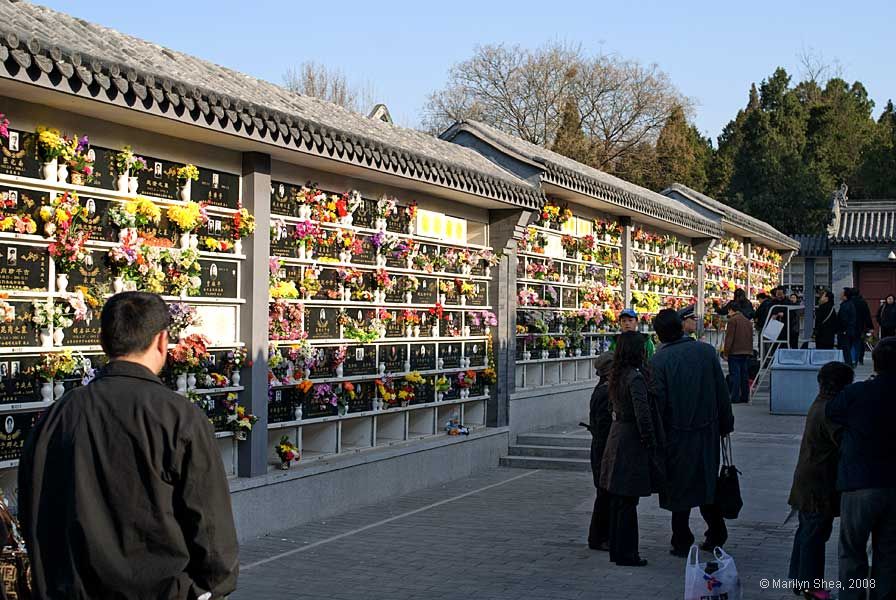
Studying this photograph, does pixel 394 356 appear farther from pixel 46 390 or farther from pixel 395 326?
pixel 46 390

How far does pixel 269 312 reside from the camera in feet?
31.4

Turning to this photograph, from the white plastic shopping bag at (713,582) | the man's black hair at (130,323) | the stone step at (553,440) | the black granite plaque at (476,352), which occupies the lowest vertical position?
the stone step at (553,440)

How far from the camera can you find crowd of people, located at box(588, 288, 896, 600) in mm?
6102

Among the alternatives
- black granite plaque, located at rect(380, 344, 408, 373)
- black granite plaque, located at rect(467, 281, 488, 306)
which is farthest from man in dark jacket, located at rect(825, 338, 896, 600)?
black granite plaque, located at rect(467, 281, 488, 306)

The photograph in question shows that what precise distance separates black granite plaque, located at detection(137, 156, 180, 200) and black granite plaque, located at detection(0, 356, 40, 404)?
161 cm

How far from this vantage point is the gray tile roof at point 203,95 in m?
6.48

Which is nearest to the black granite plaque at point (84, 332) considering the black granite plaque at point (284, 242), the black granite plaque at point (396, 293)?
the black granite plaque at point (284, 242)

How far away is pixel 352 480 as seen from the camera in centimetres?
1050

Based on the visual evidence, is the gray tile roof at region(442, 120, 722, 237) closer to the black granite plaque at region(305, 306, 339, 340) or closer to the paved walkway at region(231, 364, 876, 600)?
the paved walkway at region(231, 364, 876, 600)

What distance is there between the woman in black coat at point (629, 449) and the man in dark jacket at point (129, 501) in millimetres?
4917

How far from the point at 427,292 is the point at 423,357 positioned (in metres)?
0.70

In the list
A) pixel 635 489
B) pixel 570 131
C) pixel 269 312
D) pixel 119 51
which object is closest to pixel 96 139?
pixel 119 51

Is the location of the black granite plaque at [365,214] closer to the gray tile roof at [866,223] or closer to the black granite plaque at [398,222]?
the black granite plaque at [398,222]

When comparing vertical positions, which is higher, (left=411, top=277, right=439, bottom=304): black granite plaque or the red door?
the red door
